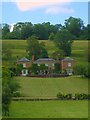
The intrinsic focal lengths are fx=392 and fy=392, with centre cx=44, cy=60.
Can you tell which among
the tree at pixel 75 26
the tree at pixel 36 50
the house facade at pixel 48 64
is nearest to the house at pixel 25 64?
the house facade at pixel 48 64

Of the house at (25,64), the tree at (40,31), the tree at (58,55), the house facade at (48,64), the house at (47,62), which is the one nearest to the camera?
the house at (25,64)

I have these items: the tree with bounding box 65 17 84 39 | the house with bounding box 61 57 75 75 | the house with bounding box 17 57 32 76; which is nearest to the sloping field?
the house with bounding box 17 57 32 76

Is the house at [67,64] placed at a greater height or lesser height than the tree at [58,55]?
lesser

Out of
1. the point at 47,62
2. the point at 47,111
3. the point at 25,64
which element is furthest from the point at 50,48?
the point at 47,111

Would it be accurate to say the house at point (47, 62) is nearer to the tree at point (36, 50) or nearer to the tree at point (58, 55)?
the tree at point (58, 55)

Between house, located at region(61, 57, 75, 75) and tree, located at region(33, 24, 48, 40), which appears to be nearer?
house, located at region(61, 57, 75, 75)

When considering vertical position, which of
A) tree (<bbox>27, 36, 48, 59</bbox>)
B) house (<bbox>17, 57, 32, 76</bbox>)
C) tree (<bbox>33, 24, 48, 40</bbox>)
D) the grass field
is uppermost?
tree (<bbox>33, 24, 48, 40</bbox>)

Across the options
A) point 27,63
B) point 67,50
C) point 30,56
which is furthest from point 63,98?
point 67,50

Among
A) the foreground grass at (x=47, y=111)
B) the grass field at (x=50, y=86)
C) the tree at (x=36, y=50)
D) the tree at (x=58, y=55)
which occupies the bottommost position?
the foreground grass at (x=47, y=111)

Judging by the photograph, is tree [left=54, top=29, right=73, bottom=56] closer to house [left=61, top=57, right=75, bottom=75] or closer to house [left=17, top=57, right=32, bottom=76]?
house [left=61, top=57, right=75, bottom=75]
